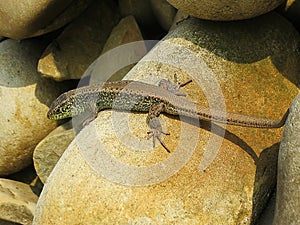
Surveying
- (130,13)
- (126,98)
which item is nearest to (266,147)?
(126,98)

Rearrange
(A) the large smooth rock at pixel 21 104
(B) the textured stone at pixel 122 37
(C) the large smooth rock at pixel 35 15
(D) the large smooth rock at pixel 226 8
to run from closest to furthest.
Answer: (D) the large smooth rock at pixel 226 8, (C) the large smooth rock at pixel 35 15, (B) the textured stone at pixel 122 37, (A) the large smooth rock at pixel 21 104

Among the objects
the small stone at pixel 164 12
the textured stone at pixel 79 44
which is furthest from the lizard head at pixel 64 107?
the small stone at pixel 164 12

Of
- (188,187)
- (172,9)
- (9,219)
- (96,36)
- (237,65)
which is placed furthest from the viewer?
(96,36)

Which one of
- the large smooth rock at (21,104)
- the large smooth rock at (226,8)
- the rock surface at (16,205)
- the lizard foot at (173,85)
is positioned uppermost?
the large smooth rock at (226,8)

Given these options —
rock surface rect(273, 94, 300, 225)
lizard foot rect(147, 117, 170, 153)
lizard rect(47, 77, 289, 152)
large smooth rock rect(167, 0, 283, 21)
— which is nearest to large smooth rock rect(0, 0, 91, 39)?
lizard rect(47, 77, 289, 152)

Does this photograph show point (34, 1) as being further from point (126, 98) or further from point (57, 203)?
point (57, 203)

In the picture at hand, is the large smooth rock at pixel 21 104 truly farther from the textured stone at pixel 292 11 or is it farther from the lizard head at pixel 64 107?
the textured stone at pixel 292 11
